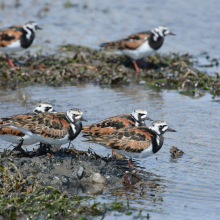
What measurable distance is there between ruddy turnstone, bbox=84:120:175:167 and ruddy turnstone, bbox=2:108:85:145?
1.17 ft

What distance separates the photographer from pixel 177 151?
654cm

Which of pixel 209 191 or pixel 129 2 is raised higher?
pixel 129 2

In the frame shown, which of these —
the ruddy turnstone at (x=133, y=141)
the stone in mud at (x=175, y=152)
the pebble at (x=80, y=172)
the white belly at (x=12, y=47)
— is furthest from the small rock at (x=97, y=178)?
the white belly at (x=12, y=47)

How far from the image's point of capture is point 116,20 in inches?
667

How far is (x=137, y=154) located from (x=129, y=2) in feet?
46.5

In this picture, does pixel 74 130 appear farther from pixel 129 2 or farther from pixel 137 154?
pixel 129 2

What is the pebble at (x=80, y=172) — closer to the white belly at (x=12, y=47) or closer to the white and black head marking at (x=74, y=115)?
the white and black head marking at (x=74, y=115)

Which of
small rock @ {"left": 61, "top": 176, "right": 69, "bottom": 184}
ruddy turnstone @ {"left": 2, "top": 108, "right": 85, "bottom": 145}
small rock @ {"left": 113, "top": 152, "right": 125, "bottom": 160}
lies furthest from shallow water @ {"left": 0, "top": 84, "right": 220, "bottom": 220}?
ruddy turnstone @ {"left": 2, "top": 108, "right": 85, "bottom": 145}

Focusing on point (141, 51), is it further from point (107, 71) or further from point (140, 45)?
point (107, 71)

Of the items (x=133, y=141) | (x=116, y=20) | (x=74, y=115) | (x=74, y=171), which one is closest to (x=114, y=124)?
(x=133, y=141)

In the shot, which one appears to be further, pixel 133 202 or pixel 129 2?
pixel 129 2

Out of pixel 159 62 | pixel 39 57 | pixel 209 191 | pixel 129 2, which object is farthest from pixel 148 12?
pixel 209 191

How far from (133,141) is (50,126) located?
1.19 m

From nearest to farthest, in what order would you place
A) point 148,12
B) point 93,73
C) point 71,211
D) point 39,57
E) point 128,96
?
point 71,211 → point 128,96 → point 93,73 → point 39,57 → point 148,12
